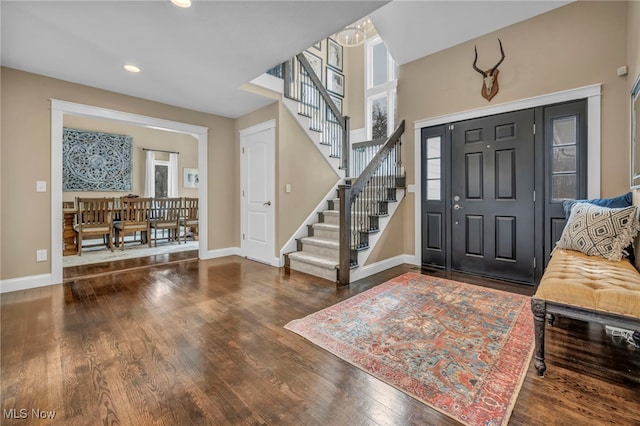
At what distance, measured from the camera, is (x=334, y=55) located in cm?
654

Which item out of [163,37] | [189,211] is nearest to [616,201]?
[163,37]

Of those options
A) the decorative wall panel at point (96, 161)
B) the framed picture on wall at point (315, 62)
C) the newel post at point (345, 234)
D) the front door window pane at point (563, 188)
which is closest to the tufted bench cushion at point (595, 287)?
the front door window pane at point (563, 188)

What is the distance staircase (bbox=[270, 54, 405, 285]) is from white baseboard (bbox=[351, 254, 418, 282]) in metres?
0.13

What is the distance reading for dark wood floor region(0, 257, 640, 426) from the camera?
1.38 m

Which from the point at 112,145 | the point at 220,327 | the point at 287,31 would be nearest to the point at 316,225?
the point at 220,327

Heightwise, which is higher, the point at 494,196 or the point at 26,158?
the point at 26,158

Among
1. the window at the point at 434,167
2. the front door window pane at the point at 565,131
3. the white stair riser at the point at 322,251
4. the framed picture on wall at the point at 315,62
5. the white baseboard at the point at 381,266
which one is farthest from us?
the framed picture on wall at the point at 315,62

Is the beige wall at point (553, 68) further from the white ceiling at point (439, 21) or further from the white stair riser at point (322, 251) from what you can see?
the white stair riser at point (322, 251)

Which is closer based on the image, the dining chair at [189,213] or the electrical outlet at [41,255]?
the electrical outlet at [41,255]

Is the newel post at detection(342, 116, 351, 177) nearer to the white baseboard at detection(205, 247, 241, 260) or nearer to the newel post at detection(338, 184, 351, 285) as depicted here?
the newel post at detection(338, 184, 351, 285)

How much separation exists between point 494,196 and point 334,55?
193 inches

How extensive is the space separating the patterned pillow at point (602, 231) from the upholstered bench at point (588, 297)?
34 centimetres

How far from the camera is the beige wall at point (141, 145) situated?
6406mm

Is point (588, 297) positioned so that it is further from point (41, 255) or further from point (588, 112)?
point (41, 255)
